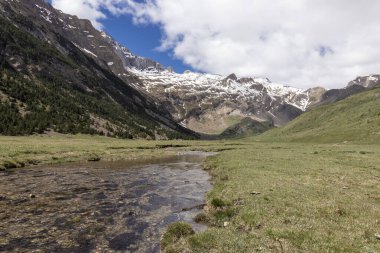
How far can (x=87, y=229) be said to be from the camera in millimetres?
22500

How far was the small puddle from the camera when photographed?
20.0 metres

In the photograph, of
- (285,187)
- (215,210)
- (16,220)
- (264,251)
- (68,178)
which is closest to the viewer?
(264,251)

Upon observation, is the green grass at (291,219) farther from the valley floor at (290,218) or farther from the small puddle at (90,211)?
the small puddle at (90,211)

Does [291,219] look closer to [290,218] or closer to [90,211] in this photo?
[290,218]

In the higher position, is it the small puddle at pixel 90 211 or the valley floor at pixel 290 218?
the valley floor at pixel 290 218

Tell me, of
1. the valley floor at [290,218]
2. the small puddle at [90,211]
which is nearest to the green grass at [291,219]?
the valley floor at [290,218]

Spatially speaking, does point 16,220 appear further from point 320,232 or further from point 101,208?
point 320,232

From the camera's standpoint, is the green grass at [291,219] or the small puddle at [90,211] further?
the small puddle at [90,211]

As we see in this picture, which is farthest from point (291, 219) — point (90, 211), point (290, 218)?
point (90, 211)

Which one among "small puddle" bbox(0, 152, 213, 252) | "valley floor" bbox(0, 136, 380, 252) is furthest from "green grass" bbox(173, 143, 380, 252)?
"small puddle" bbox(0, 152, 213, 252)

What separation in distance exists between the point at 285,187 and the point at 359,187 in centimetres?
844

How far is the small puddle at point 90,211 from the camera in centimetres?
1995

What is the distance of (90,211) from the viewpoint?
1083 inches

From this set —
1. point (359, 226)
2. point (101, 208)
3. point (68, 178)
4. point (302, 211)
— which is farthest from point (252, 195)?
point (68, 178)
